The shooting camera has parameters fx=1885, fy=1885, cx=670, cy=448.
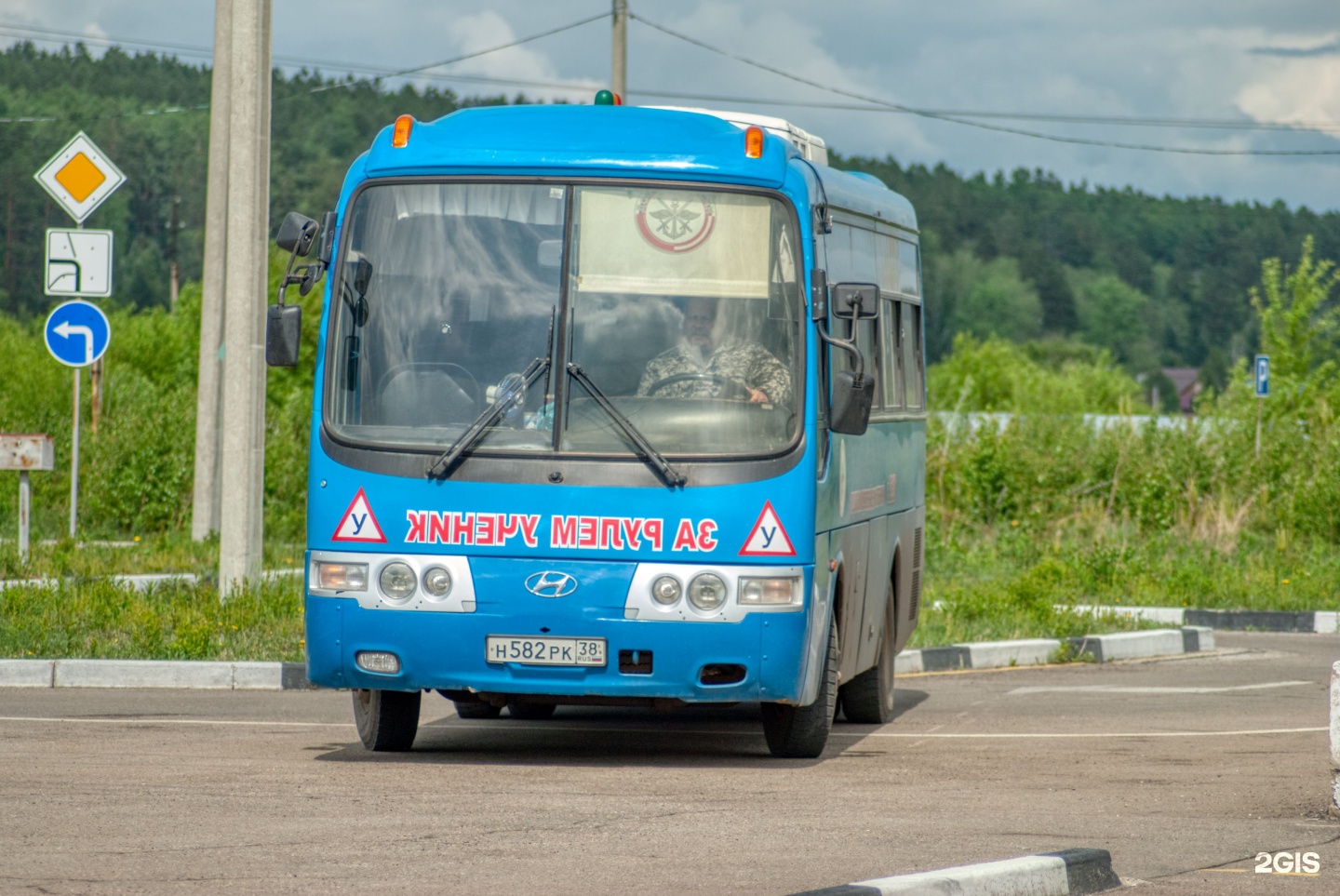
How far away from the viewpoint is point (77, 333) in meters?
16.2

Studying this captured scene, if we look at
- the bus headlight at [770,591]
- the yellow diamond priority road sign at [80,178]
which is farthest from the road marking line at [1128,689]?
the yellow diamond priority road sign at [80,178]

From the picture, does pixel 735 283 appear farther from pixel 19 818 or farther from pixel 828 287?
pixel 19 818

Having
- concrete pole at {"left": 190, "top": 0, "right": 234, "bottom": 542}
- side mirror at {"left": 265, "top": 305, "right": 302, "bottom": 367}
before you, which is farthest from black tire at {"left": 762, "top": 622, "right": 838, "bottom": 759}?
concrete pole at {"left": 190, "top": 0, "right": 234, "bottom": 542}

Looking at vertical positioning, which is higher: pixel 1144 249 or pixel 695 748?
pixel 1144 249

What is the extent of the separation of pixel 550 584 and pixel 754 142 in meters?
2.24

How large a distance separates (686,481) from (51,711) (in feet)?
13.7

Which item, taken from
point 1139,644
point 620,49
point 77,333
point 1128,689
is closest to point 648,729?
point 1128,689

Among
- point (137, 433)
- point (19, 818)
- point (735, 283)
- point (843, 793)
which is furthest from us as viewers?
point (137, 433)

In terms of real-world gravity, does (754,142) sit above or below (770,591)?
above

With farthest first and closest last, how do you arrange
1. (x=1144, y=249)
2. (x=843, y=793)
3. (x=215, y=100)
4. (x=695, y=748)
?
(x=1144, y=249)
(x=215, y=100)
(x=695, y=748)
(x=843, y=793)

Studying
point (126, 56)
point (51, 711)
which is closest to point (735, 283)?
point (51, 711)

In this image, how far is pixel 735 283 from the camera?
851 centimetres

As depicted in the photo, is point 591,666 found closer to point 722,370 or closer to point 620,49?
point 722,370

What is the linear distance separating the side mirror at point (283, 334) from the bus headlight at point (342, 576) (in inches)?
36.5
